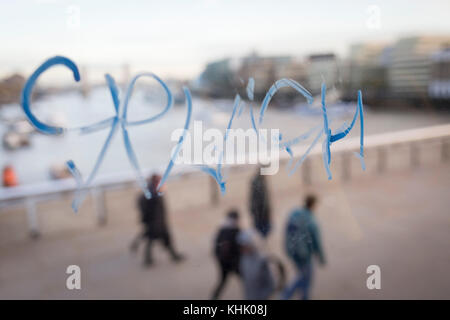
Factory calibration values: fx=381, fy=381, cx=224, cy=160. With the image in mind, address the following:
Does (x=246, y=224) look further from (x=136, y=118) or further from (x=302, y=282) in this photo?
(x=136, y=118)

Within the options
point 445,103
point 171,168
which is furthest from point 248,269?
point 445,103

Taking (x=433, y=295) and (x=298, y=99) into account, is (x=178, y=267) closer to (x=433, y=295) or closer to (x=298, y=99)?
(x=298, y=99)

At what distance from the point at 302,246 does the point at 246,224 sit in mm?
383

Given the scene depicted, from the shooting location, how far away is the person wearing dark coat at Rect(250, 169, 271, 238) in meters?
2.24

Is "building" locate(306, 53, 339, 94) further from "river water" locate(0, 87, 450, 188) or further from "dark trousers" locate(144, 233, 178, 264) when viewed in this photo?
"dark trousers" locate(144, 233, 178, 264)

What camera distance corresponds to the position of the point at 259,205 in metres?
2.24

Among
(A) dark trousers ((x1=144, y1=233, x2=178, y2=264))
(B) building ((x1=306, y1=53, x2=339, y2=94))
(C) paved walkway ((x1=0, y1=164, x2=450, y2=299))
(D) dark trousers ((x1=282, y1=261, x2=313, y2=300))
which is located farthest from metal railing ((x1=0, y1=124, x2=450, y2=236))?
(D) dark trousers ((x1=282, y1=261, x2=313, y2=300))

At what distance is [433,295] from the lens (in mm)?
2188

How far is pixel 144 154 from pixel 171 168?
27cm

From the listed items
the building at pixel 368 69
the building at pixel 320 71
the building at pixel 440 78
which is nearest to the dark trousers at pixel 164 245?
the building at pixel 320 71

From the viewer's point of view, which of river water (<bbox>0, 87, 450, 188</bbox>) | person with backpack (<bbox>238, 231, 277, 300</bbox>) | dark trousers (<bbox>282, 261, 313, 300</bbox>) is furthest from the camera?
dark trousers (<bbox>282, 261, 313, 300</bbox>)

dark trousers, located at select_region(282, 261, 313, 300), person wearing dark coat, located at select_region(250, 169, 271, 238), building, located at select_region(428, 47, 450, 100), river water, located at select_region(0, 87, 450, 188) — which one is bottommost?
dark trousers, located at select_region(282, 261, 313, 300)

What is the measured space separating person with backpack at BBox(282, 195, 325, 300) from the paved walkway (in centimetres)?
9

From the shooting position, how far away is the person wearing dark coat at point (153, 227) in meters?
2.48
